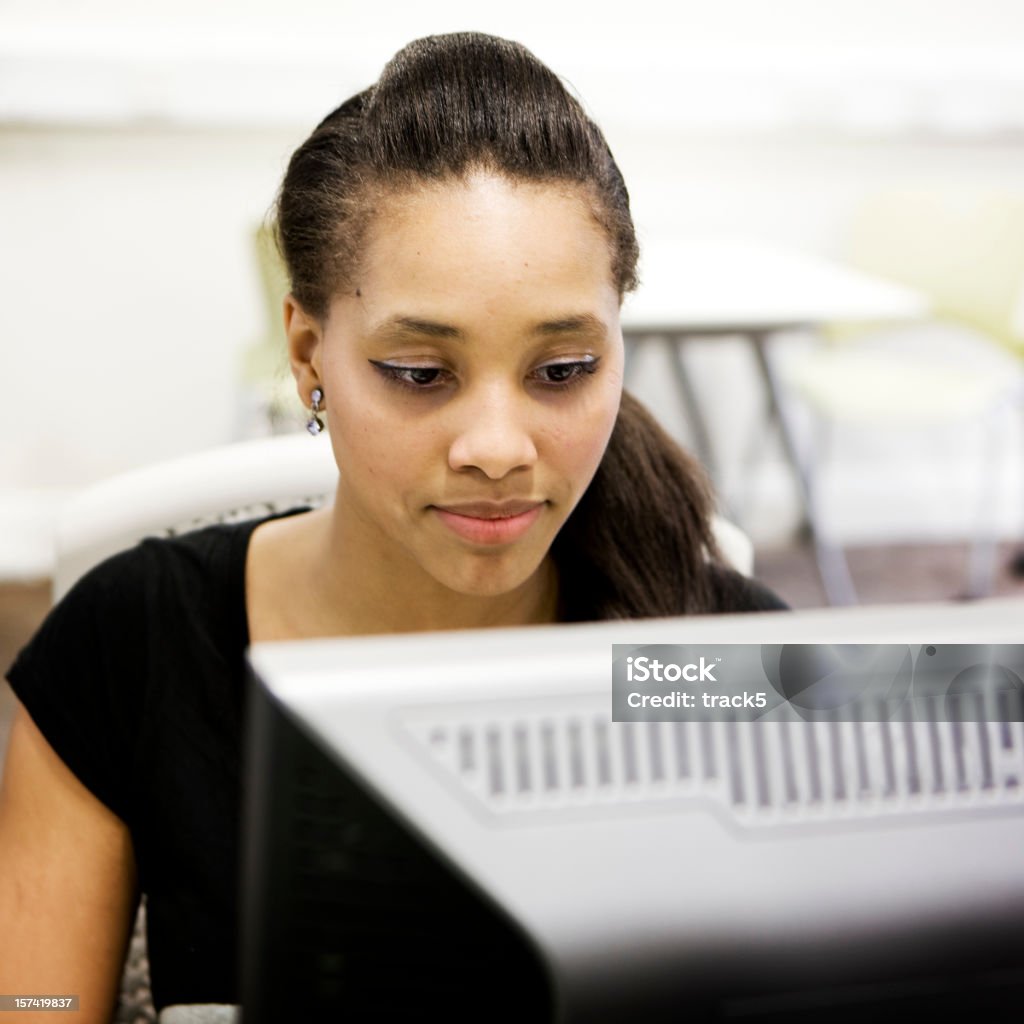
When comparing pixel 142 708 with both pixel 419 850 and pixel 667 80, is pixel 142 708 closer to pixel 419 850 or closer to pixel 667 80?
pixel 419 850

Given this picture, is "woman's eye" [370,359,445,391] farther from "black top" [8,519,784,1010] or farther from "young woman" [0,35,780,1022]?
"black top" [8,519,784,1010]

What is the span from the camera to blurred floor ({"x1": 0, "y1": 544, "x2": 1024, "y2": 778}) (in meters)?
2.76

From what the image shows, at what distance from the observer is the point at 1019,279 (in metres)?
2.97

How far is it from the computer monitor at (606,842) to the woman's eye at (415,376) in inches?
17.4

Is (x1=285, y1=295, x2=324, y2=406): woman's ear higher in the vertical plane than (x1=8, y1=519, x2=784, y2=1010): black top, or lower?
higher

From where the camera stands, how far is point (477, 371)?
2.41ft

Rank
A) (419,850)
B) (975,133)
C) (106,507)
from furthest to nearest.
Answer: (975,133)
(106,507)
(419,850)

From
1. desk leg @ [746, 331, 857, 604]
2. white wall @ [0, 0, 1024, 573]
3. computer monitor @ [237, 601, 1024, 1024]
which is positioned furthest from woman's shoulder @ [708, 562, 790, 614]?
white wall @ [0, 0, 1024, 573]

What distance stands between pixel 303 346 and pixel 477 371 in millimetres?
230

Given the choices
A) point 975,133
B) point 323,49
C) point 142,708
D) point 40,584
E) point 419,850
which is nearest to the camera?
point 419,850

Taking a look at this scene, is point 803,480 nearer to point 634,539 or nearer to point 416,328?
point 634,539

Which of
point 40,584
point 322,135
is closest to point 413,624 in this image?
point 322,135

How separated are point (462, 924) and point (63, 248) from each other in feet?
9.61

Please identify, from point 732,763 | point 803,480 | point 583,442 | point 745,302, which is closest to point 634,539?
point 583,442
